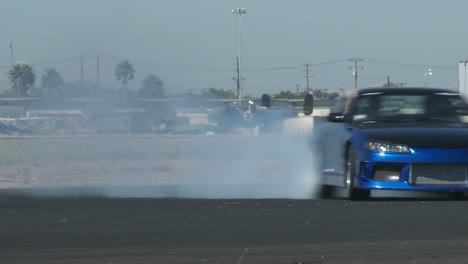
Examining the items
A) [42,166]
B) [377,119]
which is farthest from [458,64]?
[377,119]

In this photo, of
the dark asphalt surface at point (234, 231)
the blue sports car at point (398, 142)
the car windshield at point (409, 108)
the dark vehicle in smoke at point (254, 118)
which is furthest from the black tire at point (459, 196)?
the dark vehicle in smoke at point (254, 118)

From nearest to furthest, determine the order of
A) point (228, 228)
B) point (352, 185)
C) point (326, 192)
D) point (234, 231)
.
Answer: point (234, 231)
point (228, 228)
point (352, 185)
point (326, 192)

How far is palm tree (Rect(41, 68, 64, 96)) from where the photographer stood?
32.1 metres

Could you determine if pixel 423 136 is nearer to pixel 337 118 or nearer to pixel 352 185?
pixel 352 185

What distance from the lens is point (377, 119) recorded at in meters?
14.2

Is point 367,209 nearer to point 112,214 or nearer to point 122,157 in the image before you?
point 112,214

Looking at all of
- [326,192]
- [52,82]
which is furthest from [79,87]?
[326,192]

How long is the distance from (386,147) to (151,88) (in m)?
23.7

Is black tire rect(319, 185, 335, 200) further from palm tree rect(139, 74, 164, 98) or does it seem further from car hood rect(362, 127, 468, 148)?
palm tree rect(139, 74, 164, 98)

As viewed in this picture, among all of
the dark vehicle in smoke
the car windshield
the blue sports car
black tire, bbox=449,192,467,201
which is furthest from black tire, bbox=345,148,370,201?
the dark vehicle in smoke

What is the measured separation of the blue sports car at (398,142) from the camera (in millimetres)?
13062

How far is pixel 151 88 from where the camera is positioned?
36.4m

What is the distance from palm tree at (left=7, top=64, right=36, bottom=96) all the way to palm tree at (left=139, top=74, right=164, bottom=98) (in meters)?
19.6

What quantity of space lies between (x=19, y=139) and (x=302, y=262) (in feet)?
145
